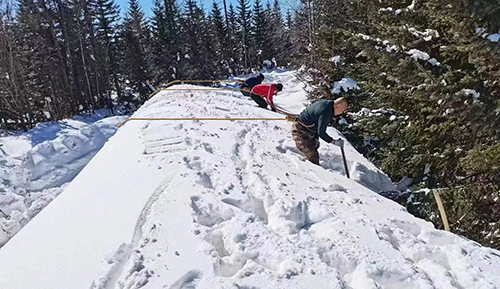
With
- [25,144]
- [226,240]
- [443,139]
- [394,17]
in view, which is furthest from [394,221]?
[25,144]

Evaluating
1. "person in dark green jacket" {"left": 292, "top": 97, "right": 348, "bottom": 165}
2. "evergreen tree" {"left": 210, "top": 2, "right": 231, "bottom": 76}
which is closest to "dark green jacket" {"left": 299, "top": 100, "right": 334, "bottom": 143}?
"person in dark green jacket" {"left": 292, "top": 97, "right": 348, "bottom": 165}

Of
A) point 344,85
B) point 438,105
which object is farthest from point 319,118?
point 344,85

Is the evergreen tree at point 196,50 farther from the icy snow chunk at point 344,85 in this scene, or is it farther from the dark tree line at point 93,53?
the icy snow chunk at point 344,85

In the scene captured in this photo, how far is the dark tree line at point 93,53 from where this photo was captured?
17.8 metres

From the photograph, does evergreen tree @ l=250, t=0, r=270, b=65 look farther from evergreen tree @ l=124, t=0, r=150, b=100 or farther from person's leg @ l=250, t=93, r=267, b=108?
person's leg @ l=250, t=93, r=267, b=108

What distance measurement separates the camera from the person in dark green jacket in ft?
18.6

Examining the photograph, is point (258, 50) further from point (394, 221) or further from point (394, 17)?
point (394, 221)

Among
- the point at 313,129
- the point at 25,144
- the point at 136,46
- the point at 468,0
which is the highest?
the point at 136,46

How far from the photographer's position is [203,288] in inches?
96.2

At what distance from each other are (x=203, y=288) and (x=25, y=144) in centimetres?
1387

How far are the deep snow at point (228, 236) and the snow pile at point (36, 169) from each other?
2.41 m

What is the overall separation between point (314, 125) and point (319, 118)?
37 centimetres

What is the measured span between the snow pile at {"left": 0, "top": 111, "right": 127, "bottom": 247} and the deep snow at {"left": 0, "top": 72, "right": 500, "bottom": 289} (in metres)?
2.41

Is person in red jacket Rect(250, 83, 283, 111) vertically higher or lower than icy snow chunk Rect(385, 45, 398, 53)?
lower
